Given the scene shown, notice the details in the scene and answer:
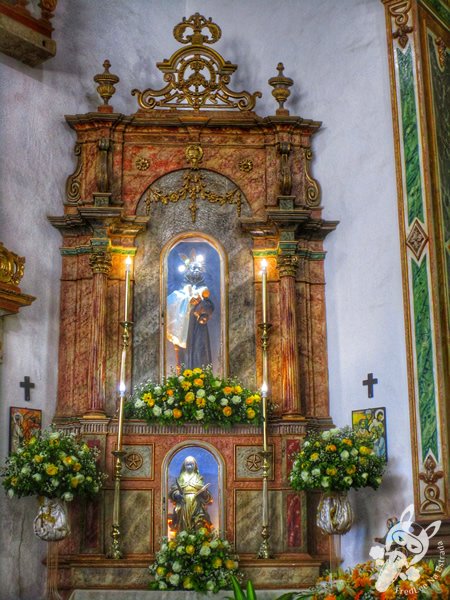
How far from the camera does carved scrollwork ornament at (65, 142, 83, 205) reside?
11.1 metres

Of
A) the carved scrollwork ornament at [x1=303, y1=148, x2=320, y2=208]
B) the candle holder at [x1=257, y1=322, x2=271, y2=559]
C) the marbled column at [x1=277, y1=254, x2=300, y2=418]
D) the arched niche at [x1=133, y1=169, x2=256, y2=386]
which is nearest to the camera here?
the candle holder at [x1=257, y1=322, x2=271, y2=559]

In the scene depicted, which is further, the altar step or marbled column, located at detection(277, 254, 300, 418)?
marbled column, located at detection(277, 254, 300, 418)

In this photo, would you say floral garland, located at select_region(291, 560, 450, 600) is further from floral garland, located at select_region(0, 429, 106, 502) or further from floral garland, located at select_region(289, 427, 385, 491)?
floral garland, located at select_region(0, 429, 106, 502)

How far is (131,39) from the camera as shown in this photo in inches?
478

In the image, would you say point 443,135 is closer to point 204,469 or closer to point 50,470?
point 204,469

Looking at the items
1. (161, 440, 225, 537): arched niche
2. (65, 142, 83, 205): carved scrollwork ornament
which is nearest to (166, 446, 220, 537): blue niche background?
(161, 440, 225, 537): arched niche

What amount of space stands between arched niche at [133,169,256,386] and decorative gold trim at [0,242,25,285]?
4.84ft

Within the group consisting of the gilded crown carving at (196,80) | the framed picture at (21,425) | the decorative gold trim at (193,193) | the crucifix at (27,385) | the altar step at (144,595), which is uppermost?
the gilded crown carving at (196,80)

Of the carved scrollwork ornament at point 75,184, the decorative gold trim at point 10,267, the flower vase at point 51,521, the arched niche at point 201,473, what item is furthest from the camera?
the carved scrollwork ornament at point 75,184

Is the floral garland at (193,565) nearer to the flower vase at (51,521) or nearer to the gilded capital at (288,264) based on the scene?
the flower vase at (51,521)

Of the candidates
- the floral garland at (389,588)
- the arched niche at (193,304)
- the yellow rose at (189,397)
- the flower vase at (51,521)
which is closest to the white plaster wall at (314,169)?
the flower vase at (51,521)

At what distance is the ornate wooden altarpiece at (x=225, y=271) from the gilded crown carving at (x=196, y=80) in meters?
0.02

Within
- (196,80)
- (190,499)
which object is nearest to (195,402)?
(190,499)

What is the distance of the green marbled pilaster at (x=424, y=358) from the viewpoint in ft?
31.4
